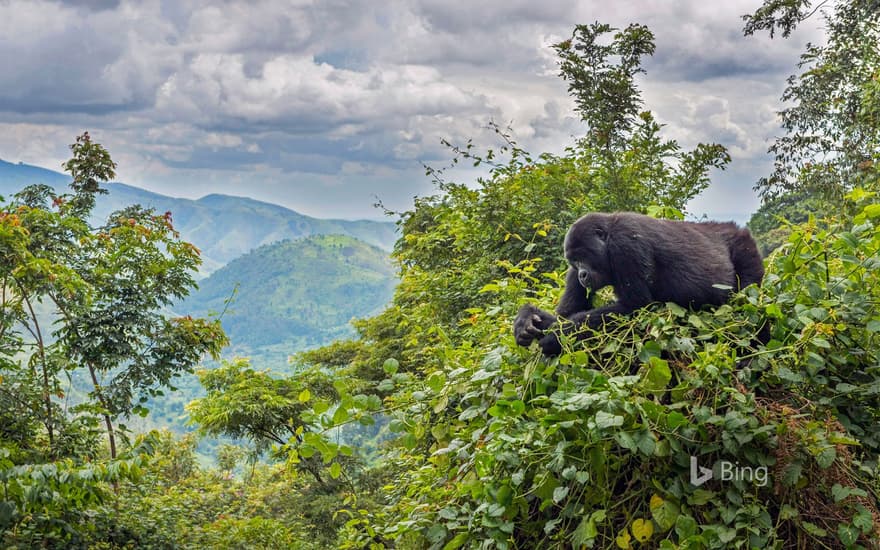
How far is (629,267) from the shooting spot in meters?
3.59

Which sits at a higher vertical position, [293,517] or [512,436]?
[512,436]

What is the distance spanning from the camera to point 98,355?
9.75 m

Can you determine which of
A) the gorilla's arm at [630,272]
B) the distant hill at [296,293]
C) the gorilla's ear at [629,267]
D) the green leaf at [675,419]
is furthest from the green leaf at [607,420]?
the distant hill at [296,293]

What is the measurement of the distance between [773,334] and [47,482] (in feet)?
14.9

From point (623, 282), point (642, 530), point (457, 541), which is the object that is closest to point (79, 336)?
point (623, 282)

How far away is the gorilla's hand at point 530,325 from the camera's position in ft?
9.86

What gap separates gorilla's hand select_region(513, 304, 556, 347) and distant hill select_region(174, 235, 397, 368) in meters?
126

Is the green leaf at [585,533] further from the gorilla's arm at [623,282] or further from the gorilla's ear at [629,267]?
the gorilla's ear at [629,267]

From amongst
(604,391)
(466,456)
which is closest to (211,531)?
(466,456)

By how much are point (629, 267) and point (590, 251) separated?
287 millimetres

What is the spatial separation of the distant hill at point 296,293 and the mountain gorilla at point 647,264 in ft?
410

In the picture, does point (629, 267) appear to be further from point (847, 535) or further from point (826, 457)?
point (847, 535)

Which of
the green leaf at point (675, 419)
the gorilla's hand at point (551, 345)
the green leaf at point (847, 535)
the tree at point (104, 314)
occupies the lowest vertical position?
the green leaf at point (847, 535)

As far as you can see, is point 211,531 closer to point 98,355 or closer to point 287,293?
point 98,355
